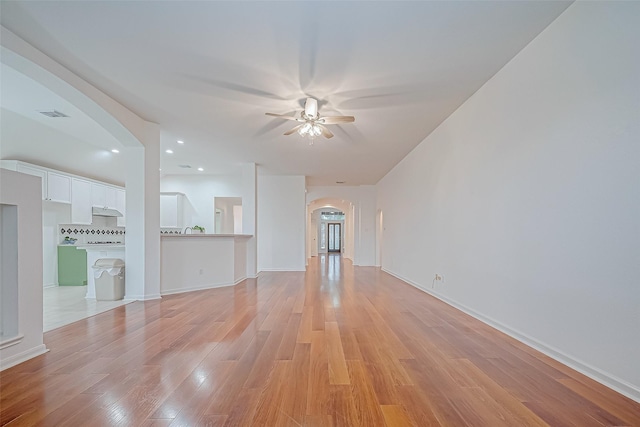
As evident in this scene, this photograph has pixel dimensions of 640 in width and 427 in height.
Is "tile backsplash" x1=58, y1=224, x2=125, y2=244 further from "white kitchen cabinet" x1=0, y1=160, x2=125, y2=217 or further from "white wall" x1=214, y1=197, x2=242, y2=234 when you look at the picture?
"white wall" x1=214, y1=197, x2=242, y2=234

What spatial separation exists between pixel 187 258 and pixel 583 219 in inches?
216

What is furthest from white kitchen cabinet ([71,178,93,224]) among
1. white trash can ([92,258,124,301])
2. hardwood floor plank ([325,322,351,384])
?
hardwood floor plank ([325,322,351,384])

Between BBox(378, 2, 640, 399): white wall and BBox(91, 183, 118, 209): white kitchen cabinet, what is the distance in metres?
7.66

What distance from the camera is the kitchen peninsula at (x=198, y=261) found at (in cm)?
491

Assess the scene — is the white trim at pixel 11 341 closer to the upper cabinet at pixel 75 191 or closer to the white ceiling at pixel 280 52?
the white ceiling at pixel 280 52

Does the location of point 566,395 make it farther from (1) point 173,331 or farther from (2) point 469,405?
(1) point 173,331

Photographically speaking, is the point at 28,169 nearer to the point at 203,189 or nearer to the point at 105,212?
the point at 105,212

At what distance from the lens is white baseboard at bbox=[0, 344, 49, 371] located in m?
2.16

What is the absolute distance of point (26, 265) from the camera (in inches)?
93.0

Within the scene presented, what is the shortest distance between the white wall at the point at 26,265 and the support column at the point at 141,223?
189 cm

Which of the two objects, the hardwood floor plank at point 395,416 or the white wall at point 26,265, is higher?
the white wall at point 26,265

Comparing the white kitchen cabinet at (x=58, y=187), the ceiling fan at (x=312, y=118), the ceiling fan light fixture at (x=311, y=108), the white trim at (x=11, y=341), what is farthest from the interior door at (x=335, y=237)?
the white trim at (x=11, y=341)

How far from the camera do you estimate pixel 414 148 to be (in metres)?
5.75

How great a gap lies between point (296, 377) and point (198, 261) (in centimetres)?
401
